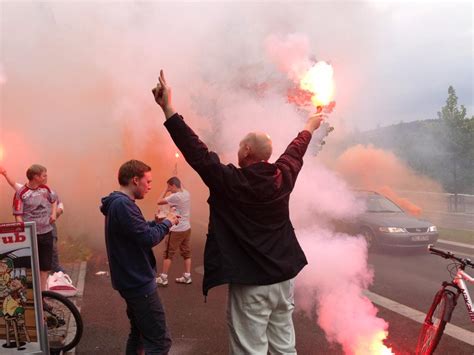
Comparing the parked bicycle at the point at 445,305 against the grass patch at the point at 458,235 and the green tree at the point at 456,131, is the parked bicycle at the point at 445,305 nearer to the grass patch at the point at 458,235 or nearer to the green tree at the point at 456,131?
the grass patch at the point at 458,235

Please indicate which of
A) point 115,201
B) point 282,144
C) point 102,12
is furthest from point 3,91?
point 115,201

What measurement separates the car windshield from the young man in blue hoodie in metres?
7.96

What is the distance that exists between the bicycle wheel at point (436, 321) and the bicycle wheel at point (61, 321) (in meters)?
3.04

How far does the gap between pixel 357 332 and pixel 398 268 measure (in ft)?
14.5

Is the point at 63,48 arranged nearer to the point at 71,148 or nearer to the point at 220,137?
the point at 71,148

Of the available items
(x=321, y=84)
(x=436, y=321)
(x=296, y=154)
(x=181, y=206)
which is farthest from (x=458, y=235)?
(x=296, y=154)

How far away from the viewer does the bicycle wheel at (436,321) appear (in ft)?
11.6

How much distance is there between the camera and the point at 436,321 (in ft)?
11.9

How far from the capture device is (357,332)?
3.85 meters

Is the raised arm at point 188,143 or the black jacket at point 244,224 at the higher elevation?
the raised arm at point 188,143

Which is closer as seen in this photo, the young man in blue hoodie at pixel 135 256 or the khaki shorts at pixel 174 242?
the young man in blue hoodie at pixel 135 256

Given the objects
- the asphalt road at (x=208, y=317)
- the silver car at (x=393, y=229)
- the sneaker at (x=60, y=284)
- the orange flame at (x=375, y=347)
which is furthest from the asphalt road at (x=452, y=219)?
the sneaker at (x=60, y=284)

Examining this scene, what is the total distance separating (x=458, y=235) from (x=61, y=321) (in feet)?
36.8

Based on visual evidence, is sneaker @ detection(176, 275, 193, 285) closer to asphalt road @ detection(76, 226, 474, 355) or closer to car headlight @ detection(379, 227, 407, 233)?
asphalt road @ detection(76, 226, 474, 355)
